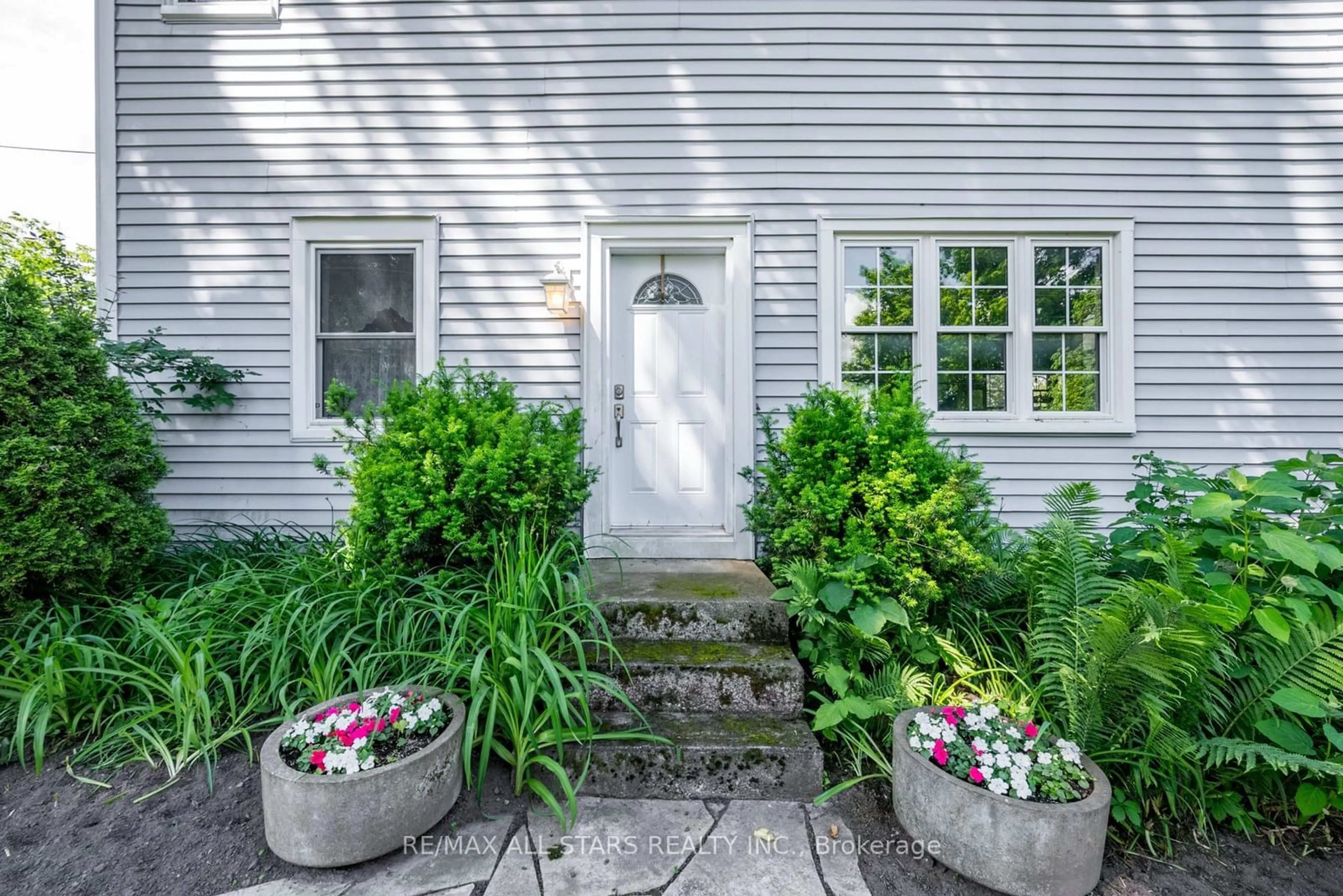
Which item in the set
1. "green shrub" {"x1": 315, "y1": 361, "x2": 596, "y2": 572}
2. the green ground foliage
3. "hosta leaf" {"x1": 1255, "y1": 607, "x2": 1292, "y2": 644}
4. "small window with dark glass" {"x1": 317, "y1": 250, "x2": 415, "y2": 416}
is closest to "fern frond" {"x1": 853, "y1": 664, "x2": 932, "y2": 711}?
the green ground foliage

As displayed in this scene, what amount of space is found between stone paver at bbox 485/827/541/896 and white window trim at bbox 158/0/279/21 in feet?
16.1

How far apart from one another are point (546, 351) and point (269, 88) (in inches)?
99.1

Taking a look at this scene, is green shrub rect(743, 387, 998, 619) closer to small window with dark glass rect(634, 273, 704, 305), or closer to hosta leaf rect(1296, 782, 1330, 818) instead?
hosta leaf rect(1296, 782, 1330, 818)

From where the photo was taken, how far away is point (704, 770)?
6.31ft

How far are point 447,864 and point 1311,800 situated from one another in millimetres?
2663

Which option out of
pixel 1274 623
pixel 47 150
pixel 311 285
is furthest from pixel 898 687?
pixel 47 150

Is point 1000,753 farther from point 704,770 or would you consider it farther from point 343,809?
point 343,809

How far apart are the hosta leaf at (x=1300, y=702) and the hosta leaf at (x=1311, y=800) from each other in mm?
223

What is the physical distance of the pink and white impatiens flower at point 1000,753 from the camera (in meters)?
1.62

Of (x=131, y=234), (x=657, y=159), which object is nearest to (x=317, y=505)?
(x=131, y=234)

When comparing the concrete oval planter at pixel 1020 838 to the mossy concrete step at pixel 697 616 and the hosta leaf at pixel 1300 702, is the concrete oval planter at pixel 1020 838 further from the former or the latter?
the mossy concrete step at pixel 697 616

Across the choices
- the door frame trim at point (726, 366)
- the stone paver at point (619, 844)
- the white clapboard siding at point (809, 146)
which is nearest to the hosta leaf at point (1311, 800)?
the stone paver at point (619, 844)

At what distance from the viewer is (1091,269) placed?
366 centimetres

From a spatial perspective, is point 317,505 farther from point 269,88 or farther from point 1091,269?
point 1091,269
